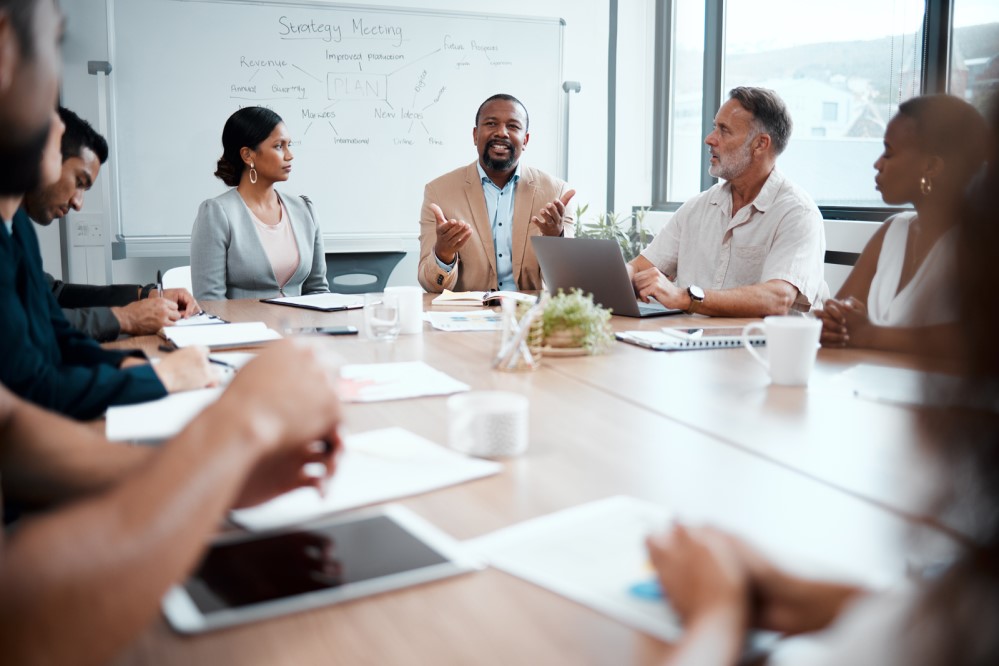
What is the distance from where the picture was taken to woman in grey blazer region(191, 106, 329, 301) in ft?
10.4

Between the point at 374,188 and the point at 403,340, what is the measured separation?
8.76 feet

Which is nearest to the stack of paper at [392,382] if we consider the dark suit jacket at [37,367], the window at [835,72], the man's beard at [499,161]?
the dark suit jacket at [37,367]

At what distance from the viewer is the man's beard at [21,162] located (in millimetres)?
813

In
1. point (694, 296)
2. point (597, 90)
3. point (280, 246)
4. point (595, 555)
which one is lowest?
point (595, 555)

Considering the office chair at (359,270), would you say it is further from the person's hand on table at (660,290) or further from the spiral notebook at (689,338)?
the spiral notebook at (689,338)

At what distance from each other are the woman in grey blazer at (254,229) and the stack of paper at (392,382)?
65.0 inches

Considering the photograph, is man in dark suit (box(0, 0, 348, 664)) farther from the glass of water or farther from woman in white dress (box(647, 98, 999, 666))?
the glass of water

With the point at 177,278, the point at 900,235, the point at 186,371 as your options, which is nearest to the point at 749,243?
the point at 900,235

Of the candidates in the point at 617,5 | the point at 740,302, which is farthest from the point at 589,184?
the point at 740,302

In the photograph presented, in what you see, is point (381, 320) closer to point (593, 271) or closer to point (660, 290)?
point (593, 271)

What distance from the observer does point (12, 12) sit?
81 cm

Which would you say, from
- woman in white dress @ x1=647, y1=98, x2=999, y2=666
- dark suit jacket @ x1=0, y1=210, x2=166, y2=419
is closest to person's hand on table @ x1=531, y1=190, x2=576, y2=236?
dark suit jacket @ x1=0, y1=210, x2=166, y2=419

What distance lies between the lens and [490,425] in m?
1.12

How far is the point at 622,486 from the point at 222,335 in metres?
1.36
